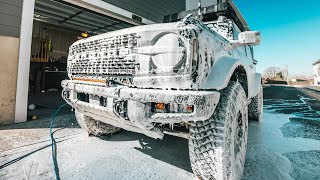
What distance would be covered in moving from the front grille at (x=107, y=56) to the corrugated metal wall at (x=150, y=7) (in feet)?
14.8

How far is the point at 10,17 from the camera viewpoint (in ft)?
13.6

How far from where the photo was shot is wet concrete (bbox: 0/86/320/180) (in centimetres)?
221

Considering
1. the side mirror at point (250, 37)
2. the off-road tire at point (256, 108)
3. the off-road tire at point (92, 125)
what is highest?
the side mirror at point (250, 37)

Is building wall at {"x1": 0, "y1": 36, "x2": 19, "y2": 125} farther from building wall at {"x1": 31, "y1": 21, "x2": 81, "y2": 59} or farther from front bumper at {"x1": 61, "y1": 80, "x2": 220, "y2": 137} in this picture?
building wall at {"x1": 31, "y1": 21, "x2": 81, "y2": 59}

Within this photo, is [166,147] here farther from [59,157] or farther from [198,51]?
[198,51]

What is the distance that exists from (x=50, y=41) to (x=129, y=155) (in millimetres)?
9939

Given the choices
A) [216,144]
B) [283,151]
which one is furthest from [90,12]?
[283,151]

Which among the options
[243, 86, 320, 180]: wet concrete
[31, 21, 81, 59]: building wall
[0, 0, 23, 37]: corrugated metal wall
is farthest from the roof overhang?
[243, 86, 320, 180]: wet concrete

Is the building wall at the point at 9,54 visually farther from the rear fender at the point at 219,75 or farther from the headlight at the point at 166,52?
the rear fender at the point at 219,75

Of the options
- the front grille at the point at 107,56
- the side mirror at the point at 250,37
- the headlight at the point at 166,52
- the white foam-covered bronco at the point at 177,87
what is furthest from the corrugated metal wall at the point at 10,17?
the side mirror at the point at 250,37

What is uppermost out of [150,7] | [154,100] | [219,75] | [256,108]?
[150,7]

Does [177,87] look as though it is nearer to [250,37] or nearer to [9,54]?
[250,37]

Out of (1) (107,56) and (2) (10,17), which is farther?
(2) (10,17)

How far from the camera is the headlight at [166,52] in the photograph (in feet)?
5.72
